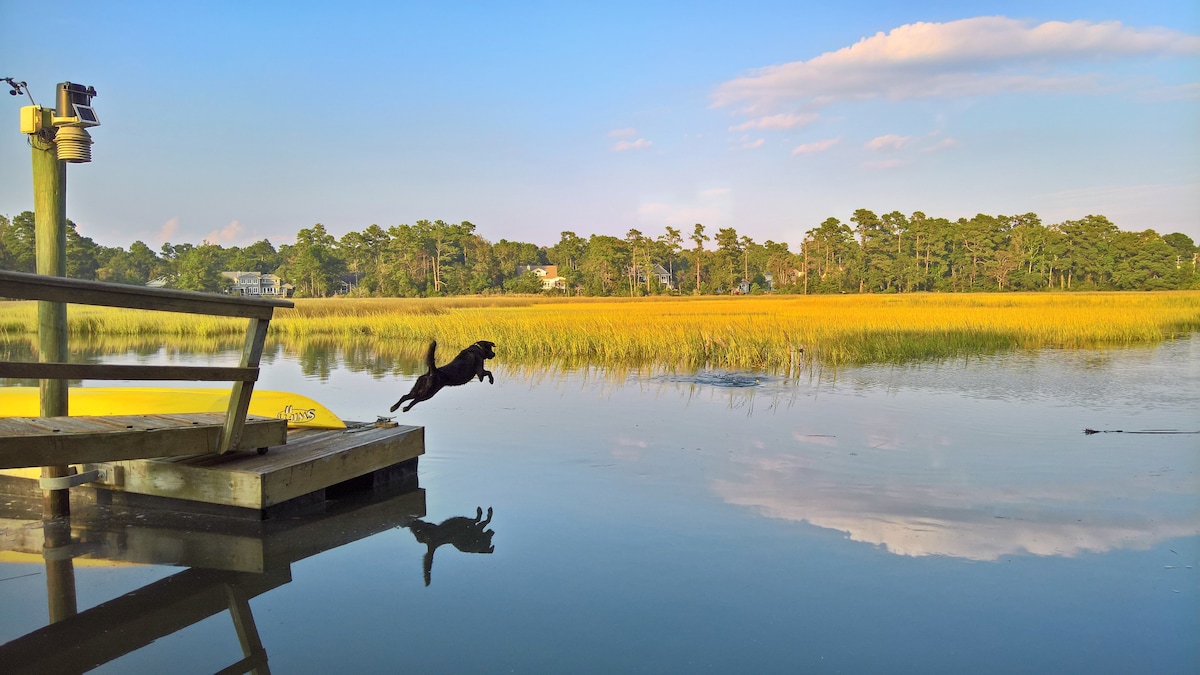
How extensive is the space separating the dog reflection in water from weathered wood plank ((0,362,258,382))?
1.38 m

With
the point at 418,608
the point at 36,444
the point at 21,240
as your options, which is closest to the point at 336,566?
→ the point at 418,608

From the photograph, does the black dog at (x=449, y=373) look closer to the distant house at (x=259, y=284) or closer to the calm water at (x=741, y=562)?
the calm water at (x=741, y=562)

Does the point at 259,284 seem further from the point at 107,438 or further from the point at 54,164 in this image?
the point at 107,438

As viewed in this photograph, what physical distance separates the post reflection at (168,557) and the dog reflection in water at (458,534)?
0.07 feet

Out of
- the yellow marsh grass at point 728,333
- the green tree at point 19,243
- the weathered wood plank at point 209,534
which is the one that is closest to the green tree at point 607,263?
the green tree at point 19,243

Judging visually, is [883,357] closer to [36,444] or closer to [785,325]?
[785,325]

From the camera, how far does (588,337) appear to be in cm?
1808

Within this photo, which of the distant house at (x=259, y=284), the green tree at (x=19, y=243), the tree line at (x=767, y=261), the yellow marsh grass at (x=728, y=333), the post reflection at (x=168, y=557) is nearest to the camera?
the post reflection at (x=168, y=557)

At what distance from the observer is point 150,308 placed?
437 centimetres

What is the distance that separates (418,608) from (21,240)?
5954 centimetres

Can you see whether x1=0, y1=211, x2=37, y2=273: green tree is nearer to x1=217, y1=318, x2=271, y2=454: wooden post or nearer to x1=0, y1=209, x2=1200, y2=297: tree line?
x1=0, y1=209, x2=1200, y2=297: tree line

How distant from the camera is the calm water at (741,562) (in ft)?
11.2

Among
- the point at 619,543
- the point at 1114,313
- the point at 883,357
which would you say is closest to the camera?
the point at 619,543

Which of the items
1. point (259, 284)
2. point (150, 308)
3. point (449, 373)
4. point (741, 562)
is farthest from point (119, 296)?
point (259, 284)
